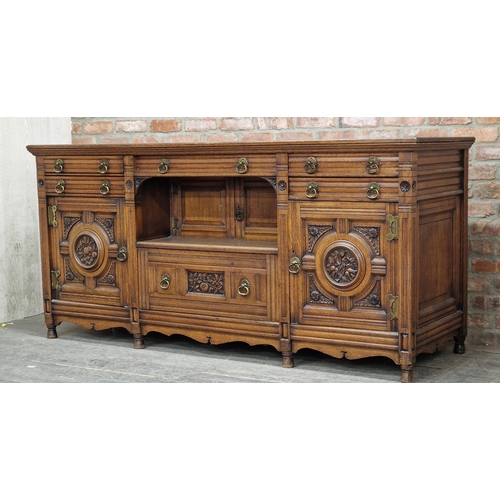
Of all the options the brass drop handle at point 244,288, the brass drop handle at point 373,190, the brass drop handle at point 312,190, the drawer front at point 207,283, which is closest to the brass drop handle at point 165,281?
the drawer front at point 207,283

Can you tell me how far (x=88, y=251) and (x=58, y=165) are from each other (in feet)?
1.48

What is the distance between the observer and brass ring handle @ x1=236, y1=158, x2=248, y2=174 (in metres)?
3.94

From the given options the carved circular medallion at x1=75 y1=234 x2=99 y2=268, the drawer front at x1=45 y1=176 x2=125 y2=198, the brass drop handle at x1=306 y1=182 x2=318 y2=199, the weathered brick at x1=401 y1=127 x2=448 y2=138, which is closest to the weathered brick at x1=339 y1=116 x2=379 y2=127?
the weathered brick at x1=401 y1=127 x2=448 y2=138

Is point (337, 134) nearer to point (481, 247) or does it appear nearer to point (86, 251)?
point (481, 247)

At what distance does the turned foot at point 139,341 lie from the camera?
14.3 ft

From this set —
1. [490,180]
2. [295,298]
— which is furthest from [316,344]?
[490,180]

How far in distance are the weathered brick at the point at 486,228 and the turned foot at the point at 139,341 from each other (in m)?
1.68

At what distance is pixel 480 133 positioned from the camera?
4230 millimetres

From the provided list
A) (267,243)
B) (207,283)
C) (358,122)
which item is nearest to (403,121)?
(358,122)

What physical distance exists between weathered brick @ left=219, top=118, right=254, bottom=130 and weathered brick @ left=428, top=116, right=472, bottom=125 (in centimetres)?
97

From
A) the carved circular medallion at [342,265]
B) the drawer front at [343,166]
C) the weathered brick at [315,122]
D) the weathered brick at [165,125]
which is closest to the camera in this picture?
the drawer front at [343,166]

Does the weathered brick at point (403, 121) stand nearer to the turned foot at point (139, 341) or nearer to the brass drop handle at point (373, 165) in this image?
the brass drop handle at point (373, 165)

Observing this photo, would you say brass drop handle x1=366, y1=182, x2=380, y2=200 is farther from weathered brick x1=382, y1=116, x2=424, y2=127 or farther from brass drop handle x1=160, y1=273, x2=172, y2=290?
brass drop handle x1=160, y1=273, x2=172, y2=290

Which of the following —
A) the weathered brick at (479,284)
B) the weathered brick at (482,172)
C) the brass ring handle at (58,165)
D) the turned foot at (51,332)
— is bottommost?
the turned foot at (51,332)
